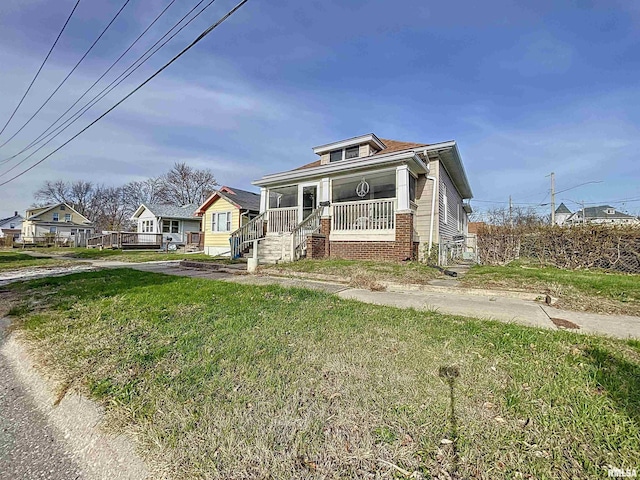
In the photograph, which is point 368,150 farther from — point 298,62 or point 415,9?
point 415,9

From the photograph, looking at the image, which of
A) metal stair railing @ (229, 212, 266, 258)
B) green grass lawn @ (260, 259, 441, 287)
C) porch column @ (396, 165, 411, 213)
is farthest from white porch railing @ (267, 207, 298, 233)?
porch column @ (396, 165, 411, 213)

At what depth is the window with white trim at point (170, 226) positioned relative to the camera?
1085 inches

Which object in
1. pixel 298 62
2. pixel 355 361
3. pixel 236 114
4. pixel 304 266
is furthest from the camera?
pixel 236 114

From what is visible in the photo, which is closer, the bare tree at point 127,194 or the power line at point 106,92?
the power line at point 106,92

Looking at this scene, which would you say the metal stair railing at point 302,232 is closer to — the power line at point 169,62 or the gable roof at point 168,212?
the power line at point 169,62

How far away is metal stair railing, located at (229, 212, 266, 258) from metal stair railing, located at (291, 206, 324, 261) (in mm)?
2782

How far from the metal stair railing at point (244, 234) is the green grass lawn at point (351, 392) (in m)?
8.55

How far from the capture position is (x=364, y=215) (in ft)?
31.9

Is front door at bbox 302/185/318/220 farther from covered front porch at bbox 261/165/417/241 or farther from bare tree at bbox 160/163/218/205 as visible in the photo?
bare tree at bbox 160/163/218/205

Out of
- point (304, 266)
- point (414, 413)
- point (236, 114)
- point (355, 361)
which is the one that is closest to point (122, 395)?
point (355, 361)

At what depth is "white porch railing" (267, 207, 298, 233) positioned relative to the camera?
37.8ft

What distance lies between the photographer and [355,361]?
249 centimetres

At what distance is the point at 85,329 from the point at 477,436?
4.18m

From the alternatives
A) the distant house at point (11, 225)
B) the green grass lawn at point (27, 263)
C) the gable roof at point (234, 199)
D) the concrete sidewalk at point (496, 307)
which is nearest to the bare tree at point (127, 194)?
the distant house at point (11, 225)
